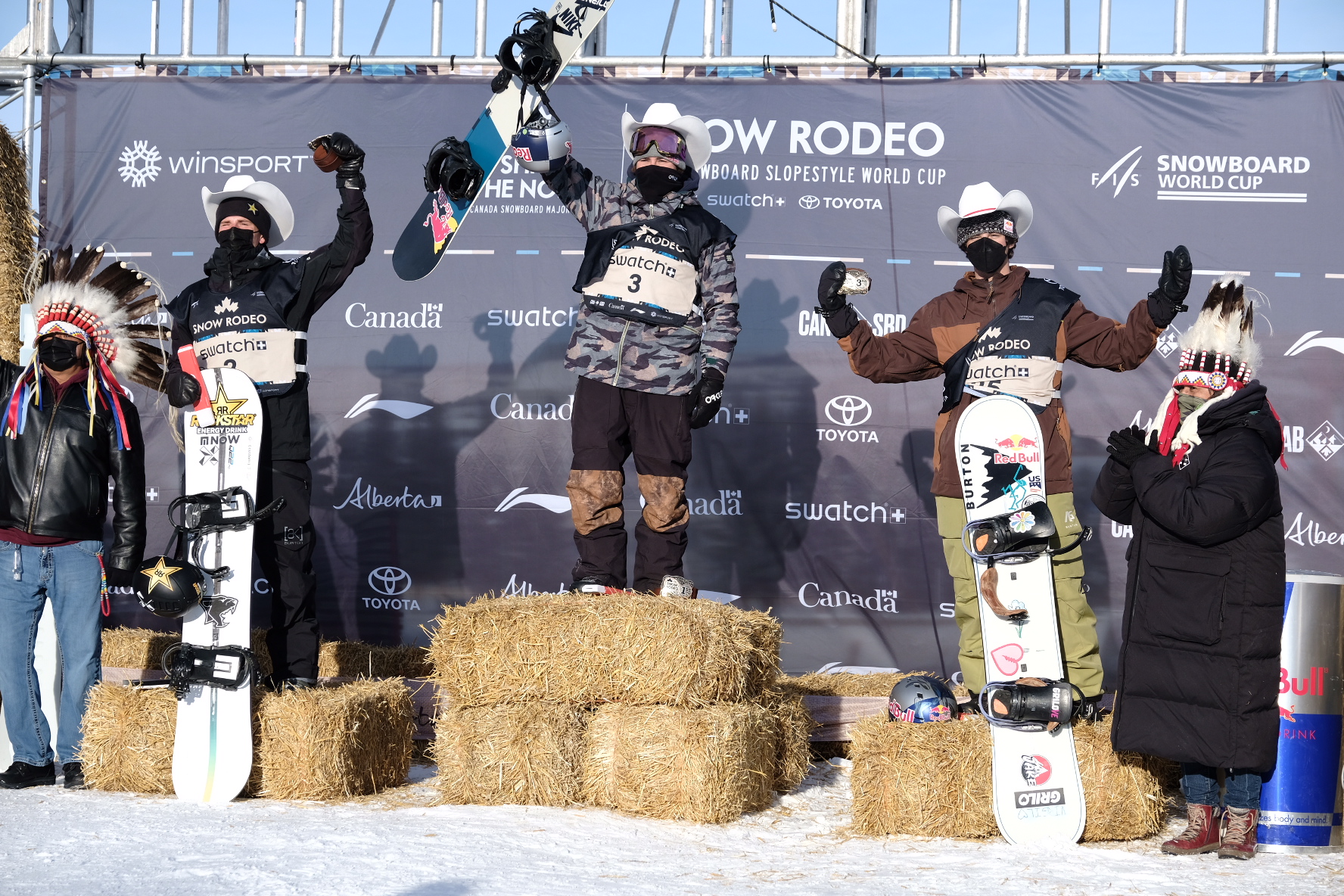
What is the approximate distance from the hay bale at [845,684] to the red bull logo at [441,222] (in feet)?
7.12

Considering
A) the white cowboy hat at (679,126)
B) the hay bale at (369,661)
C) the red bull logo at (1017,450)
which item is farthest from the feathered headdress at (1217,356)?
the hay bale at (369,661)

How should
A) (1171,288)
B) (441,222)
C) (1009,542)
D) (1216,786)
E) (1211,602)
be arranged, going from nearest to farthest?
(1211,602) < (1216,786) < (1009,542) < (1171,288) < (441,222)

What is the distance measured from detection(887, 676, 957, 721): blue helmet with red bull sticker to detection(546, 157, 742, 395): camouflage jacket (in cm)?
123

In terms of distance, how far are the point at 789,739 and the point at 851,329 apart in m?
1.45

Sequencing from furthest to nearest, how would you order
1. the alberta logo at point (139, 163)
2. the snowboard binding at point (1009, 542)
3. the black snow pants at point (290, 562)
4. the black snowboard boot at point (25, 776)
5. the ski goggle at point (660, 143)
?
the alberta logo at point (139, 163), the ski goggle at point (660, 143), the black snow pants at point (290, 562), the black snowboard boot at point (25, 776), the snowboard binding at point (1009, 542)

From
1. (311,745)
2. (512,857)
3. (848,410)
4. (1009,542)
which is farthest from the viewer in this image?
(848,410)

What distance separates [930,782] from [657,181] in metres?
2.21

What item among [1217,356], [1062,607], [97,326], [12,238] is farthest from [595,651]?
[12,238]

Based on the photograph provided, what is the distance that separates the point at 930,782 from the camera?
3.73 m

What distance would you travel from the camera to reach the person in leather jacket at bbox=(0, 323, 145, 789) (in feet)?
13.7

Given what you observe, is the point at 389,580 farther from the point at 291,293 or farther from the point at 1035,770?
the point at 1035,770

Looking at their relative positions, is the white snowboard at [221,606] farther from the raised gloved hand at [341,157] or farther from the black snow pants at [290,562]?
the raised gloved hand at [341,157]

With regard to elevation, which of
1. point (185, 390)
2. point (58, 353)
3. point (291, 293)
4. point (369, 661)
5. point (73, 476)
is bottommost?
point (369, 661)

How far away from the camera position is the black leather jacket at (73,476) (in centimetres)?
418
